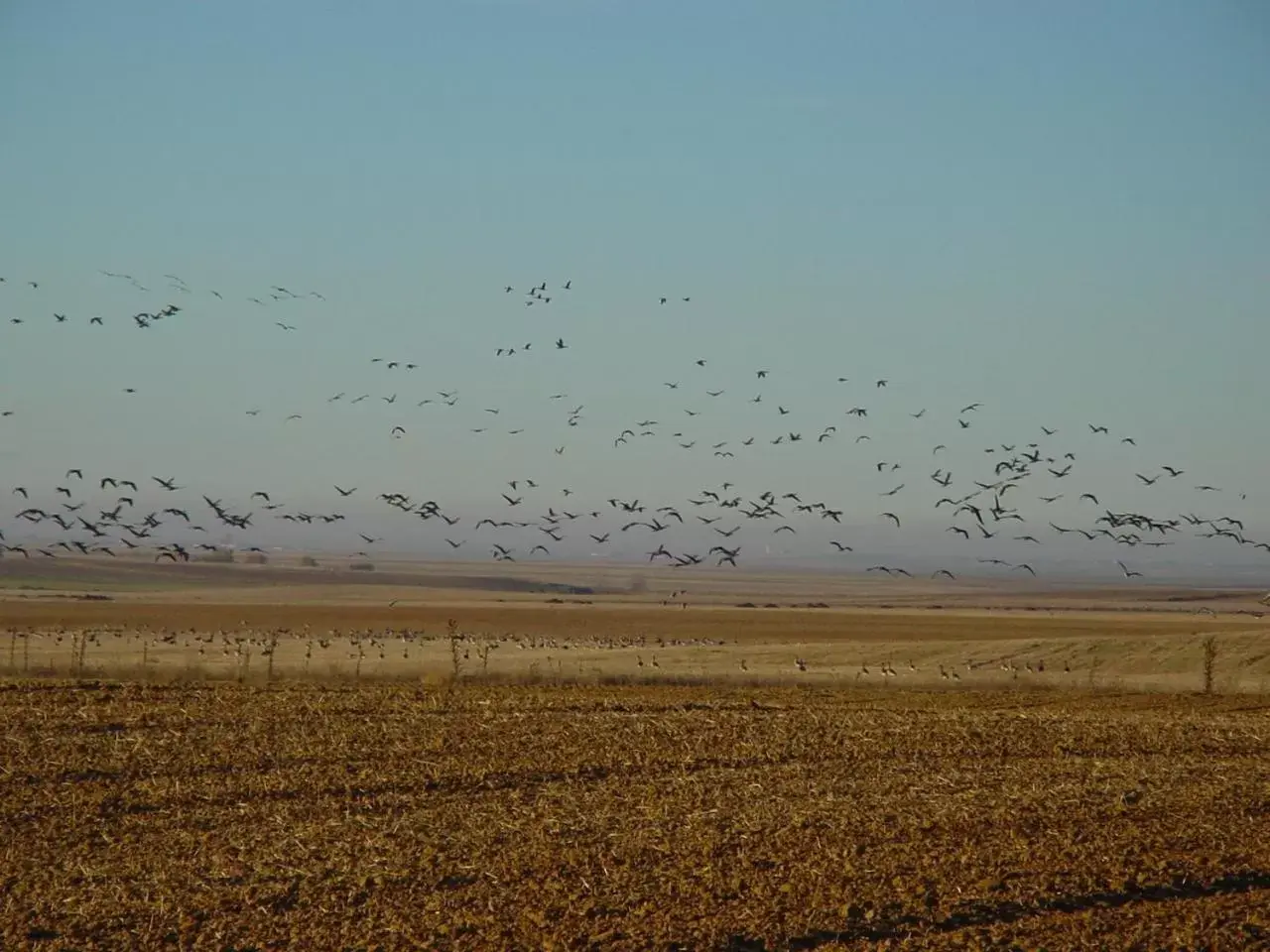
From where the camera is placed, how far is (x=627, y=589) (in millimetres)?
162500

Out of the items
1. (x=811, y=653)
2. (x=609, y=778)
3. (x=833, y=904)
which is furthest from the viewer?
(x=811, y=653)

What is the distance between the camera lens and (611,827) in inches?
646

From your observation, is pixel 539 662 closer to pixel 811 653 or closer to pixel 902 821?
pixel 811 653

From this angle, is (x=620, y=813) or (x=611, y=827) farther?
(x=620, y=813)

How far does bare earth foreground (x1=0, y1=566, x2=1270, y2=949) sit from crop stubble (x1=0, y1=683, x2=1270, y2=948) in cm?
5

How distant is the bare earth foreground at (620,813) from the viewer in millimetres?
12906

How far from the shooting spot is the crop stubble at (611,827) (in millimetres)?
12859

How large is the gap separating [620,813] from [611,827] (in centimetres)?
82

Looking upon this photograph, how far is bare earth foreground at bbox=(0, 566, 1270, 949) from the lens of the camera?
42.3 ft

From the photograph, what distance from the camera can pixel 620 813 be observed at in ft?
56.5

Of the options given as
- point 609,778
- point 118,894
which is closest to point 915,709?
point 609,778

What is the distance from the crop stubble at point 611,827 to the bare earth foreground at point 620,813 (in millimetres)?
47

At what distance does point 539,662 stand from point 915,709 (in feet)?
67.3

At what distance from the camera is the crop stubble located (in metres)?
12.9
